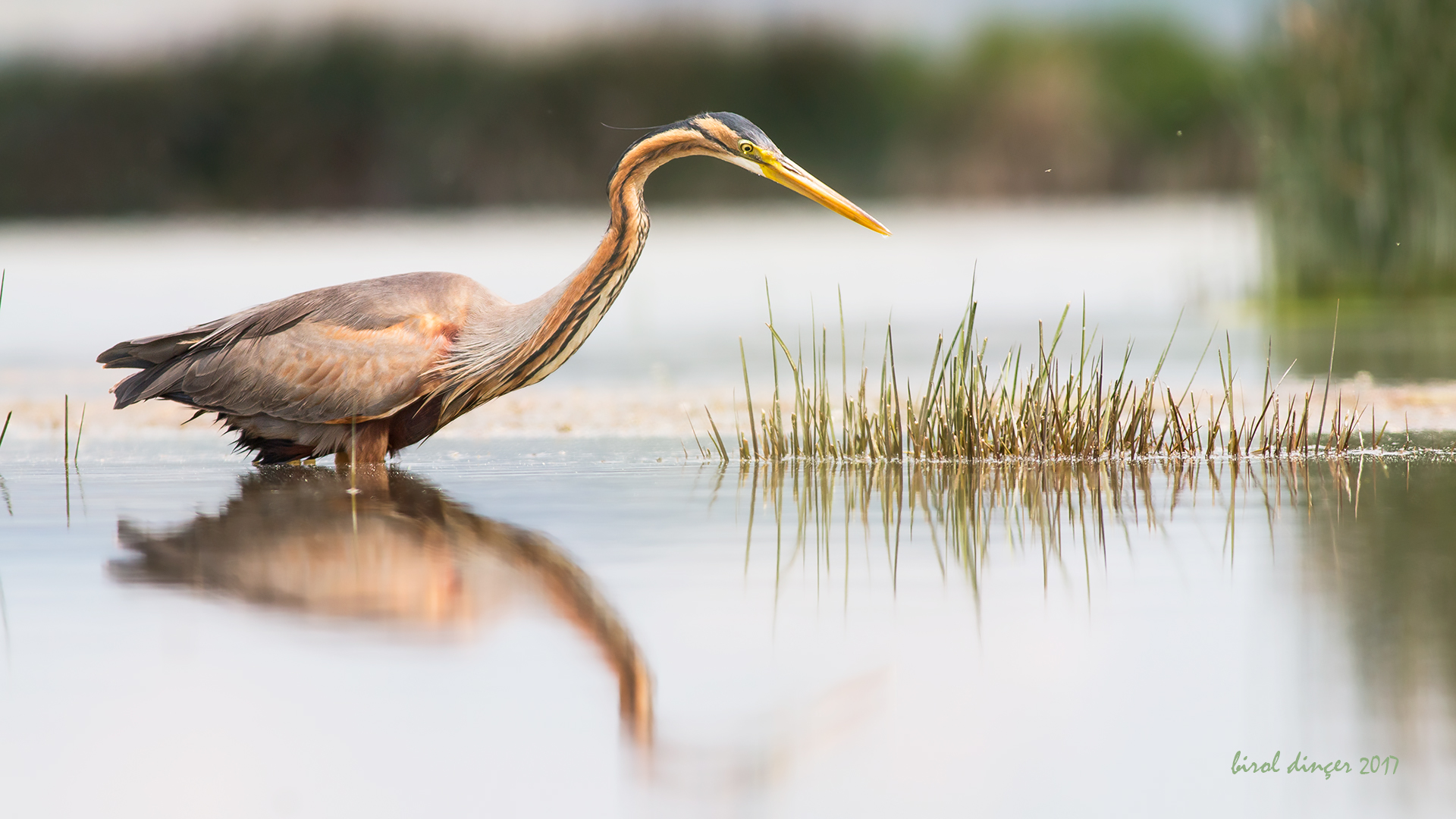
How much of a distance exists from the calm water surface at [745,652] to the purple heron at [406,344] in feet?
3.54

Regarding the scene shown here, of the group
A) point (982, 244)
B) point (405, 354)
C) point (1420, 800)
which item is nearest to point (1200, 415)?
point (405, 354)

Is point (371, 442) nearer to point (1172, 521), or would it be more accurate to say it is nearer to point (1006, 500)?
point (1006, 500)

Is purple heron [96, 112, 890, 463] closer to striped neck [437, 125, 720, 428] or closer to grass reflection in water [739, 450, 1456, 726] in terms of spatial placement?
striped neck [437, 125, 720, 428]

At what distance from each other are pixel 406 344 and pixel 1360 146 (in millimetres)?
9814

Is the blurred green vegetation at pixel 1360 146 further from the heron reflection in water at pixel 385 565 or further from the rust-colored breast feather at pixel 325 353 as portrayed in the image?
the heron reflection in water at pixel 385 565

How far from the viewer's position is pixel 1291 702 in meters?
3.34

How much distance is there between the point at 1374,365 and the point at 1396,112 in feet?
13.9

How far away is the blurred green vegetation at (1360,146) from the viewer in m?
13.2

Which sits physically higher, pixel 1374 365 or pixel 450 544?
pixel 1374 365

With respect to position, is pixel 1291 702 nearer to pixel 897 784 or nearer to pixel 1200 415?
pixel 897 784

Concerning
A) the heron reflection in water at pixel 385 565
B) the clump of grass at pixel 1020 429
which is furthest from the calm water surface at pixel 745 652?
the clump of grass at pixel 1020 429

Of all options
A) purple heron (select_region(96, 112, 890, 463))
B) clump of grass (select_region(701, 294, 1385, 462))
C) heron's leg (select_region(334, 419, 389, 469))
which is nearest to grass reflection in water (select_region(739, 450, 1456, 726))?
clump of grass (select_region(701, 294, 1385, 462))

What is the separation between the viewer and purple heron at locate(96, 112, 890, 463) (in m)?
6.93

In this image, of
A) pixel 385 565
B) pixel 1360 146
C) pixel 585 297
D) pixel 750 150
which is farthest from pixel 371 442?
pixel 1360 146
